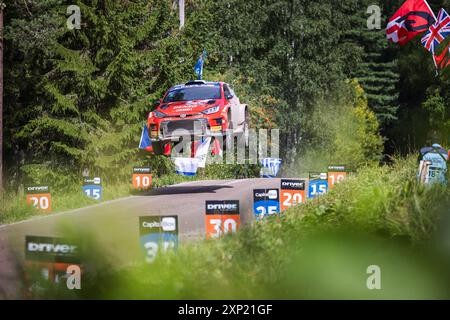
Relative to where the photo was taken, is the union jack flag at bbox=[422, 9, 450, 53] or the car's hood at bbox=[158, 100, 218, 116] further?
the union jack flag at bbox=[422, 9, 450, 53]

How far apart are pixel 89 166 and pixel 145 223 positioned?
1668 cm

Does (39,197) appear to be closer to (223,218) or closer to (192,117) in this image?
(192,117)

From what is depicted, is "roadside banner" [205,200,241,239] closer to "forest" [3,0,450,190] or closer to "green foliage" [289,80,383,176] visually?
"forest" [3,0,450,190]

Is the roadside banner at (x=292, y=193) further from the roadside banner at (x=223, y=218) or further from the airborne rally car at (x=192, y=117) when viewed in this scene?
the roadside banner at (x=223, y=218)

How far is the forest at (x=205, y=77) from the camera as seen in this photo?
24.3 metres

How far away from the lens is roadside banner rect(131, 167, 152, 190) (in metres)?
22.1

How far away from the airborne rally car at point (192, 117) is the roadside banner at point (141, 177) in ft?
12.2

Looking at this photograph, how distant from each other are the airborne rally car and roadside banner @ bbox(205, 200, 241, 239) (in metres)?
7.82

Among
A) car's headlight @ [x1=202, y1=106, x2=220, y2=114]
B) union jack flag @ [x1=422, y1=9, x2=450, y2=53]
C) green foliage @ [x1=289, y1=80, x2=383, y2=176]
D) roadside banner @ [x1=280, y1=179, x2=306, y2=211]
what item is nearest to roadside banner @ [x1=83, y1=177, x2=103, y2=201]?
car's headlight @ [x1=202, y1=106, x2=220, y2=114]

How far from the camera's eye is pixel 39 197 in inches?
635

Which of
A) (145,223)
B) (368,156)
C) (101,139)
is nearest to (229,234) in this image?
(145,223)

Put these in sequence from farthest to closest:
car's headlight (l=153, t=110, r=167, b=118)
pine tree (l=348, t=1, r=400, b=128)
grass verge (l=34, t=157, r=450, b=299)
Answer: pine tree (l=348, t=1, r=400, b=128) < car's headlight (l=153, t=110, r=167, b=118) < grass verge (l=34, t=157, r=450, b=299)
